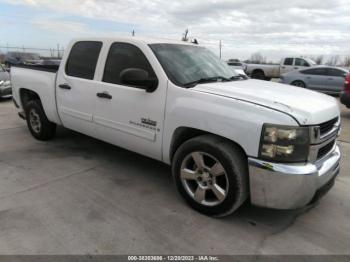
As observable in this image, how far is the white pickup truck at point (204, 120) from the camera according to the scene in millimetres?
2795

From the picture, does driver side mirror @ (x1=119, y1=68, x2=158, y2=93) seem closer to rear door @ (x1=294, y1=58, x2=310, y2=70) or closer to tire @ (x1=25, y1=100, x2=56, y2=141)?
tire @ (x1=25, y1=100, x2=56, y2=141)

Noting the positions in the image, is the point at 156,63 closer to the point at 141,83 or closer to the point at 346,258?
the point at 141,83

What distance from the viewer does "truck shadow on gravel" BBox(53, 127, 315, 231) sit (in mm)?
3314

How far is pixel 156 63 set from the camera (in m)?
3.67

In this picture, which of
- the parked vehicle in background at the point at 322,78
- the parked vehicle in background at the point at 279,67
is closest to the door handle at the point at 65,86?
the parked vehicle in background at the point at 322,78

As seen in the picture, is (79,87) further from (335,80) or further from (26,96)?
(335,80)

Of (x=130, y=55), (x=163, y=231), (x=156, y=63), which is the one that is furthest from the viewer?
(x=130, y=55)

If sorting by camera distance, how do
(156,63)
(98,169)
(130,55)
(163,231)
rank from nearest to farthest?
(163,231), (156,63), (130,55), (98,169)

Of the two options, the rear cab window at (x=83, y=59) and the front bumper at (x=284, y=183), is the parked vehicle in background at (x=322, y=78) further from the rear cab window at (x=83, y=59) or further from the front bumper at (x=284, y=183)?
the front bumper at (x=284, y=183)

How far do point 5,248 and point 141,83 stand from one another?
1984 millimetres

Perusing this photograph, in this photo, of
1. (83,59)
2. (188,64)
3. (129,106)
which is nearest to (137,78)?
(129,106)

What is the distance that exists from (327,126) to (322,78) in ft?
40.2

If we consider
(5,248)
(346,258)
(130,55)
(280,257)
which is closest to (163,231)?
(280,257)

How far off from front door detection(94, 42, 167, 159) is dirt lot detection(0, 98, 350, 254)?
0.53m
